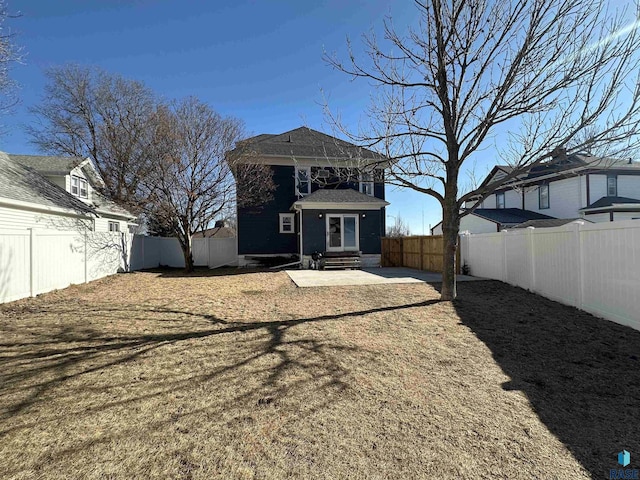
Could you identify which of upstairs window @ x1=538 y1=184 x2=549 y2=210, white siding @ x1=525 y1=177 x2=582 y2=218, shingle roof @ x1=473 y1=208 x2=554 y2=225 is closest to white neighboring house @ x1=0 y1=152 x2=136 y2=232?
shingle roof @ x1=473 y1=208 x2=554 y2=225

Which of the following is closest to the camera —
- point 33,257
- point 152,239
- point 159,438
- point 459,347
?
point 159,438

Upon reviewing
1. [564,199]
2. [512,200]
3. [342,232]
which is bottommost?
[342,232]

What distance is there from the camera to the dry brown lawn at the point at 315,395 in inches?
85.2

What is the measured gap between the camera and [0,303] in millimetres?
6621

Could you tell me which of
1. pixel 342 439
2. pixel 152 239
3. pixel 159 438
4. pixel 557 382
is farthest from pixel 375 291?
pixel 152 239

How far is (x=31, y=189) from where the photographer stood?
11.5 meters

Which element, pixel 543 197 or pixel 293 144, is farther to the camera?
pixel 543 197

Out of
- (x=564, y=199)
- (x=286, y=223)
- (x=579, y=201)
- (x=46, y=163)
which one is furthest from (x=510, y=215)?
(x=46, y=163)

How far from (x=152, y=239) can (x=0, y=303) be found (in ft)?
40.4

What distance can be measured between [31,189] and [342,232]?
1298 cm

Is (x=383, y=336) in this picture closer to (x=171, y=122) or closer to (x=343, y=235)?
(x=343, y=235)

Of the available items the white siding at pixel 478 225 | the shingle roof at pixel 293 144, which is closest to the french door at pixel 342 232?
the shingle roof at pixel 293 144

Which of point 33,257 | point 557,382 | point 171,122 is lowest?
point 557,382
